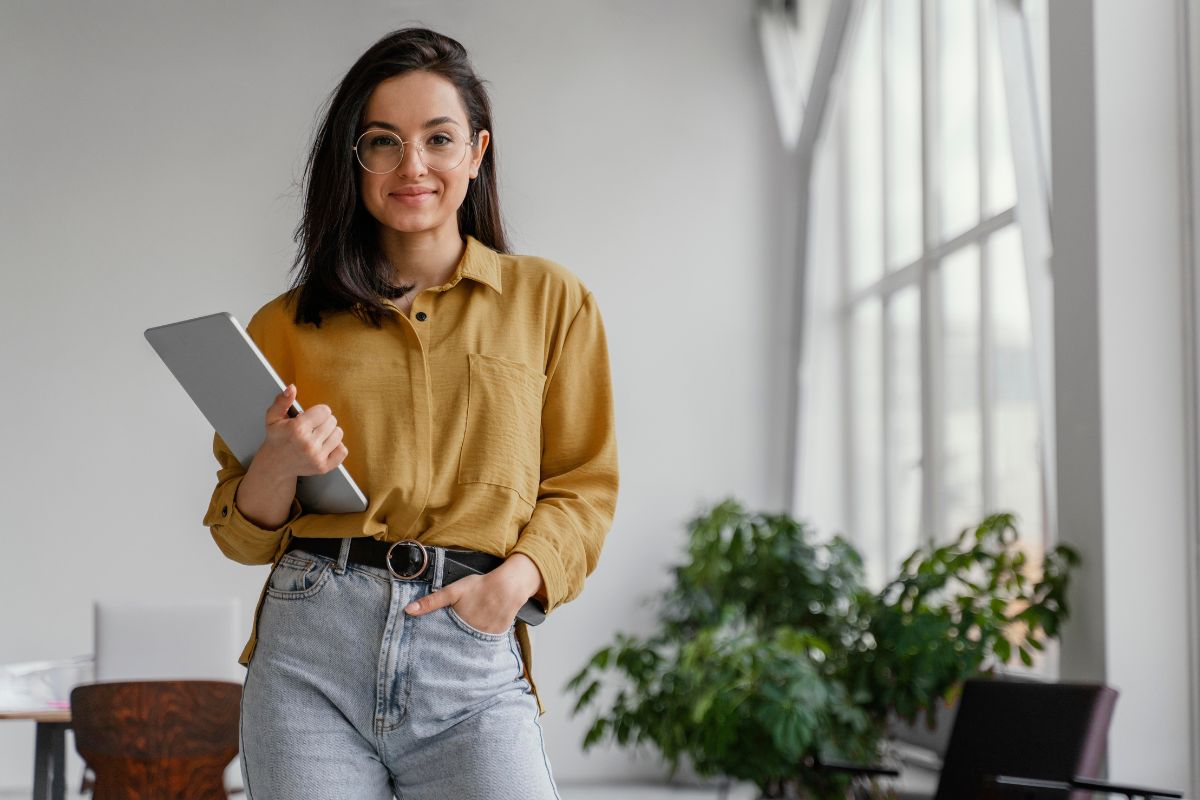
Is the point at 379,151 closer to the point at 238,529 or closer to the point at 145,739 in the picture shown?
the point at 238,529

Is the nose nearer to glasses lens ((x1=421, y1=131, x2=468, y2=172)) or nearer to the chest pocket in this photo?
glasses lens ((x1=421, y1=131, x2=468, y2=172))

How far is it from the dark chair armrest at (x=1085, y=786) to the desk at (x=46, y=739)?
2.49 meters

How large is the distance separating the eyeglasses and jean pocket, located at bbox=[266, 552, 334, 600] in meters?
0.41

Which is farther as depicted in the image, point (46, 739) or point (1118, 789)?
point (46, 739)

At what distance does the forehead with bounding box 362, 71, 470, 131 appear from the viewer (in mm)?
1399

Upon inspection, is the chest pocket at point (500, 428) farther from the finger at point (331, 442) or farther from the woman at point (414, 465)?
the finger at point (331, 442)

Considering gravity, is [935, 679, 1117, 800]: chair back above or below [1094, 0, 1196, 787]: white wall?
below

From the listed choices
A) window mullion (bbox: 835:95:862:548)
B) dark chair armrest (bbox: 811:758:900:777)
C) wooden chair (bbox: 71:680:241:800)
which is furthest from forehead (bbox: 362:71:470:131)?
window mullion (bbox: 835:95:862:548)

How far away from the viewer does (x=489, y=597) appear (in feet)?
→ 4.27

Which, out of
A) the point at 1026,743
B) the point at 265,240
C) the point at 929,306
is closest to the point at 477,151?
the point at 1026,743

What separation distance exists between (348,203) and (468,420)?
269 mm

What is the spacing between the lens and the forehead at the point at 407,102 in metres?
1.40

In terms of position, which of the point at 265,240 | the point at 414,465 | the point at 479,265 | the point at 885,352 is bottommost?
the point at 414,465

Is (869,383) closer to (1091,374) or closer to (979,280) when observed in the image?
(979,280)
